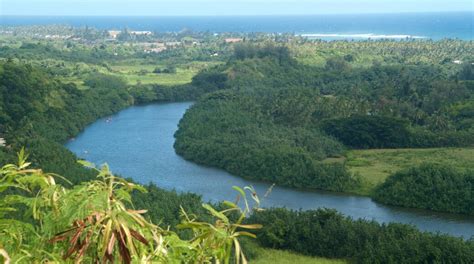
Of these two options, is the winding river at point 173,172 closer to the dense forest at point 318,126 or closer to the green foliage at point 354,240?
the dense forest at point 318,126

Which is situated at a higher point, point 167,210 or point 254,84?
point 167,210

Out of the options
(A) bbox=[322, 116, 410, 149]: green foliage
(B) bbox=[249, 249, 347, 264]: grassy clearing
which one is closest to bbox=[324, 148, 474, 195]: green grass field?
(A) bbox=[322, 116, 410, 149]: green foliage

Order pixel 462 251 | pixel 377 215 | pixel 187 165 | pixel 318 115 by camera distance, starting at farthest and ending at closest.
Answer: pixel 318 115
pixel 187 165
pixel 377 215
pixel 462 251

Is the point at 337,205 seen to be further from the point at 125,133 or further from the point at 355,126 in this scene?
the point at 125,133

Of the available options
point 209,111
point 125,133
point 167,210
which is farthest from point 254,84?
point 167,210

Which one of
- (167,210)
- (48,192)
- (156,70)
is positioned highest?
(48,192)

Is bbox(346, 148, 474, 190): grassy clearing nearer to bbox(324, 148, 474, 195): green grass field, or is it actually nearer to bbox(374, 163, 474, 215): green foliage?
bbox(324, 148, 474, 195): green grass field

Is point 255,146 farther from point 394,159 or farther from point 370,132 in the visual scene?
point 394,159
